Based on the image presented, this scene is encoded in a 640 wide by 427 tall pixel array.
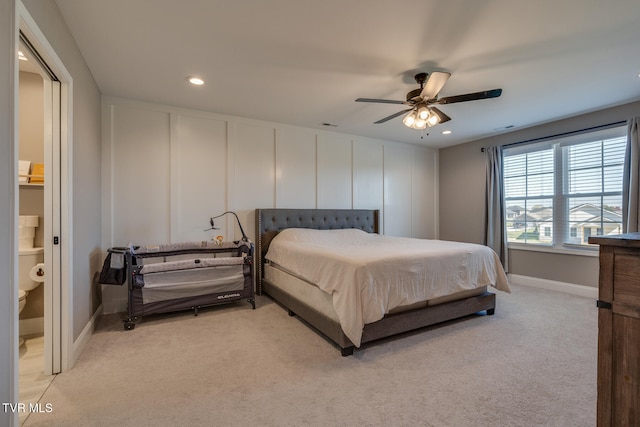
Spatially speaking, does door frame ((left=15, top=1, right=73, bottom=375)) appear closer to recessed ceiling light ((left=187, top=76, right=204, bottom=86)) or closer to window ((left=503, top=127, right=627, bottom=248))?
recessed ceiling light ((left=187, top=76, right=204, bottom=86))

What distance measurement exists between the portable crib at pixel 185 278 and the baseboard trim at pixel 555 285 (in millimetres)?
4320

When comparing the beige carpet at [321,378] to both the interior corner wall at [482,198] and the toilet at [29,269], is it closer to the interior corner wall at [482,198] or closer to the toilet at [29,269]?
the toilet at [29,269]

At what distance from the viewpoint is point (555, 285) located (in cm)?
438

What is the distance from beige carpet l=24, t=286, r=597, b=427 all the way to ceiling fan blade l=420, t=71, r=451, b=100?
7.55ft

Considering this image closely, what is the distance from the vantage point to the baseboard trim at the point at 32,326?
2.80 meters

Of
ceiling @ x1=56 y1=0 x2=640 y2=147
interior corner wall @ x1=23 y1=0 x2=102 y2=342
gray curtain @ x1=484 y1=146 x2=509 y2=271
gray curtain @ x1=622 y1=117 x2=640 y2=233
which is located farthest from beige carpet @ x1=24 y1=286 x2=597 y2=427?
ceiling @ x1=56 y1=0 x2=640 y2=147

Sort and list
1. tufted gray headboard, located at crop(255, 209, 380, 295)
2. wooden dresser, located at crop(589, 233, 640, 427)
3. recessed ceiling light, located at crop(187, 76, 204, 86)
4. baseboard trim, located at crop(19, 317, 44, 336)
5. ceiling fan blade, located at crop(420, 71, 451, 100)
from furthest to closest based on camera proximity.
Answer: tufted gray headboard, located at crop(255, 209, 380, 295), recessed ceiling light, located at crop(187, 76, 204, 86), baseboard trim, located at crop(19, 317, 44, 336), ceiling fan blade, located at crop(420, 71, 451, 100), wooden dresser, located at crop(589, 233, 640, 427)

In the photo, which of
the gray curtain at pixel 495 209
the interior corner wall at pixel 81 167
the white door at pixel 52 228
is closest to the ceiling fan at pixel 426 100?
the interior corner wall at pixel 81 167

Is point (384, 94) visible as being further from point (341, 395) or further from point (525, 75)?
point (341, 395)

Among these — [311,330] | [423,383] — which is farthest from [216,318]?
[423,383]

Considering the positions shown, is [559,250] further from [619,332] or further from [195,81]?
[195,81]

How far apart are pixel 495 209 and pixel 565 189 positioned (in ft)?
3.22

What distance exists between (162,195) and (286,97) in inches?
79.2

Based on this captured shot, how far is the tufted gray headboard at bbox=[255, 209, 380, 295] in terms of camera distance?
4230 mm
